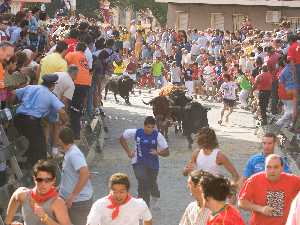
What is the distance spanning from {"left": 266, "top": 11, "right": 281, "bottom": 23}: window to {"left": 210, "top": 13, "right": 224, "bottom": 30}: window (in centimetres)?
284

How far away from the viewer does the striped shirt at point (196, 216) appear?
8320 mm

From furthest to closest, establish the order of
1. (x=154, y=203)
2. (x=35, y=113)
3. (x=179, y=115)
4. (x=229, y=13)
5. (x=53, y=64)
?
(x=229, y=13) < (x=179, y=115) < (x=53, y=64) < (x=154, y=203) < (x=35, y=113)

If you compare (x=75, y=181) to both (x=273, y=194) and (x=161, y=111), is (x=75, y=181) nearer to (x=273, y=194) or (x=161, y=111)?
(x=273, y=194)

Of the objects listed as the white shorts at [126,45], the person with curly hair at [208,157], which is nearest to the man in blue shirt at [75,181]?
the person with curly hair at [208,157]

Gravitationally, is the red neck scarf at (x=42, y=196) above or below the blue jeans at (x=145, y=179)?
above

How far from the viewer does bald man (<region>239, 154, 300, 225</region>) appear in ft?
30.8

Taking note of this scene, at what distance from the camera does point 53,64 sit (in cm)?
1600

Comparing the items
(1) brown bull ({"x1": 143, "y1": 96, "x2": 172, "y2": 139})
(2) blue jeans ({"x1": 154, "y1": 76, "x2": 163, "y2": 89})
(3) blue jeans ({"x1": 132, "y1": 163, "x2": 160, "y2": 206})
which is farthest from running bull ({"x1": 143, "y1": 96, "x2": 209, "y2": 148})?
(2) blue jeans ({"x1": 154, "y1": 76, "x2": 163, "y2": 89})

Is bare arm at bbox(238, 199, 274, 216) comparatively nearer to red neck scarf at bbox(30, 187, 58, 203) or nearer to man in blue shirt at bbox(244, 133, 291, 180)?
man in blue shirt at bbox(244, 133, 291, 180)

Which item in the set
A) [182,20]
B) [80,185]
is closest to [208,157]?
[80,185]

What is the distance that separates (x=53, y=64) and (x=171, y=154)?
4.86 meters

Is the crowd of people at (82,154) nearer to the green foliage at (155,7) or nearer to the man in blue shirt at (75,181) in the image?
the man in blue shirt at (75,181)

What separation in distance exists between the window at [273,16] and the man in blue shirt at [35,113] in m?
34.6

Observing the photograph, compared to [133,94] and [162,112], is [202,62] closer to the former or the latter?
[133,94]
